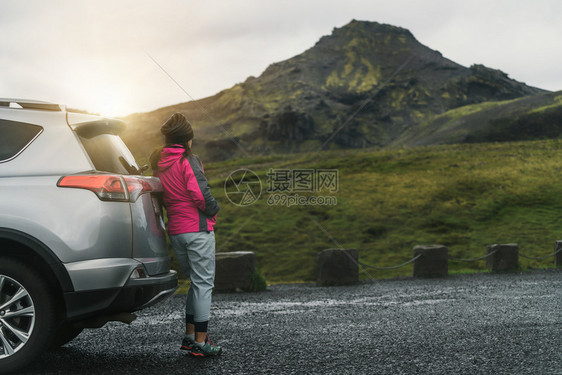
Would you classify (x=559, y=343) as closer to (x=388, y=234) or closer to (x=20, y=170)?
(x=20, y=170)

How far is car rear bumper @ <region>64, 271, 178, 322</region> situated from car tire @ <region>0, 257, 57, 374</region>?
196 millimetres

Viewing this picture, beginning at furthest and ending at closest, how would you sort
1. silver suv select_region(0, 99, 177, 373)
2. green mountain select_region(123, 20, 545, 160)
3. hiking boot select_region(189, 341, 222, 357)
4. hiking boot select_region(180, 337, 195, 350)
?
green mountain select_region(123, 20, 545, 160) → hiking boot select_region(180, 337, 195, 350) → hiking boot select_region(189, 341, 222, 357) → silver suv select_region(0, 99, 177, 373)

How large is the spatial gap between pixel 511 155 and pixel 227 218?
86.0 ft

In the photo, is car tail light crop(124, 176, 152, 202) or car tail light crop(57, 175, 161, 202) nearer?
car tail light crop(57, 175, 161, 202)

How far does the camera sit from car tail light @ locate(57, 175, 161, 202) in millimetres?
4414

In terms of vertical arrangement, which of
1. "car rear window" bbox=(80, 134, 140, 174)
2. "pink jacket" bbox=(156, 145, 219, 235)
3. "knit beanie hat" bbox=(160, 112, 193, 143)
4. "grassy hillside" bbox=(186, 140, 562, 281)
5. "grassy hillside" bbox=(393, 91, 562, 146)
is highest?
"grassy hillside" bbox=(393, 91, 562, 146)

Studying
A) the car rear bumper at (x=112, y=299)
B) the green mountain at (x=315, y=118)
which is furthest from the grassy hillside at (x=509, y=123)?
the car rear bumper at (x=112, y=299)

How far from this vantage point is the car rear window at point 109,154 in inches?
186

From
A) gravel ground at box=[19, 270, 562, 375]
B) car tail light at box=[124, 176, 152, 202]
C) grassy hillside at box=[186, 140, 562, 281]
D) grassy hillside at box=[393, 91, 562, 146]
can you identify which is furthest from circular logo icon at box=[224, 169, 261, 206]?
grassy hillside at box=[393, 91, 562, 146]

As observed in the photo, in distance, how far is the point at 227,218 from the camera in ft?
108

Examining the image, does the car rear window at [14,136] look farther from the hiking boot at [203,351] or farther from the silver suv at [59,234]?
the hiking boot at [203,351]

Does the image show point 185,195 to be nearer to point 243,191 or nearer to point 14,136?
point 14,136

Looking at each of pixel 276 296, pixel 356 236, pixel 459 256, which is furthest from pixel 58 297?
pixel 356 236

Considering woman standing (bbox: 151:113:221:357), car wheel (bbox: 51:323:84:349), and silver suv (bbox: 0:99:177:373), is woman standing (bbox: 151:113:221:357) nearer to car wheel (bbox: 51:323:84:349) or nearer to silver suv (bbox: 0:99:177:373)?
silver suv (bbox: 0:99:177:373)
